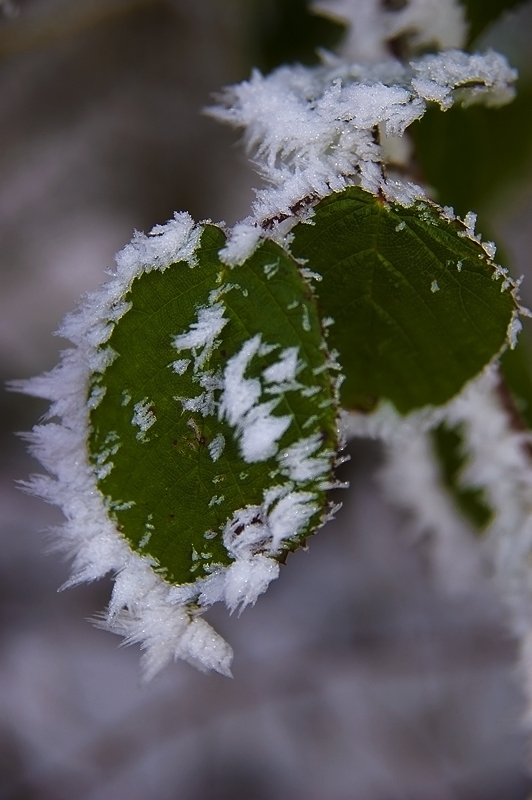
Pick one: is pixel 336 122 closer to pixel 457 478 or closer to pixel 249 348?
pixel 249 348

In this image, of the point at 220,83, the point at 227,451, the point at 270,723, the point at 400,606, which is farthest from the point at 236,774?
the point at 220,83

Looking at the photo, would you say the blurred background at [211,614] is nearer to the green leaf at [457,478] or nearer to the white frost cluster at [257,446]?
the green leaf at [457,478]

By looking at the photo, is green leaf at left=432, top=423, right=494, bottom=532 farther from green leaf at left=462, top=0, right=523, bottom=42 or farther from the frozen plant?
green leaf at left=462, top=0, right=523, bottom=42

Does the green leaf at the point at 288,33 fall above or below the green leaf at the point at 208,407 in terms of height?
above

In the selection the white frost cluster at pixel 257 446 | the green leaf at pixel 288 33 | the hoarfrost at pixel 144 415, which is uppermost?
the green leaf at pixel 288 33

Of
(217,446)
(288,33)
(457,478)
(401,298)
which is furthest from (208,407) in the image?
(288,33)

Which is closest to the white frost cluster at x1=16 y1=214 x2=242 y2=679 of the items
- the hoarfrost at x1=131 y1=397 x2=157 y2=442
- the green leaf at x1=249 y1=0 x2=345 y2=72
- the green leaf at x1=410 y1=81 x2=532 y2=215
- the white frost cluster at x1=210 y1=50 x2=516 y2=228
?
the hoarfrost at x1=131 y1=397 x2=157 y2=442

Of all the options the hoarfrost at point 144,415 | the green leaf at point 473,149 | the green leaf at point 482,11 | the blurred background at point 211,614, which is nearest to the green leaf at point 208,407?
the hoarfrost at point 144,415
